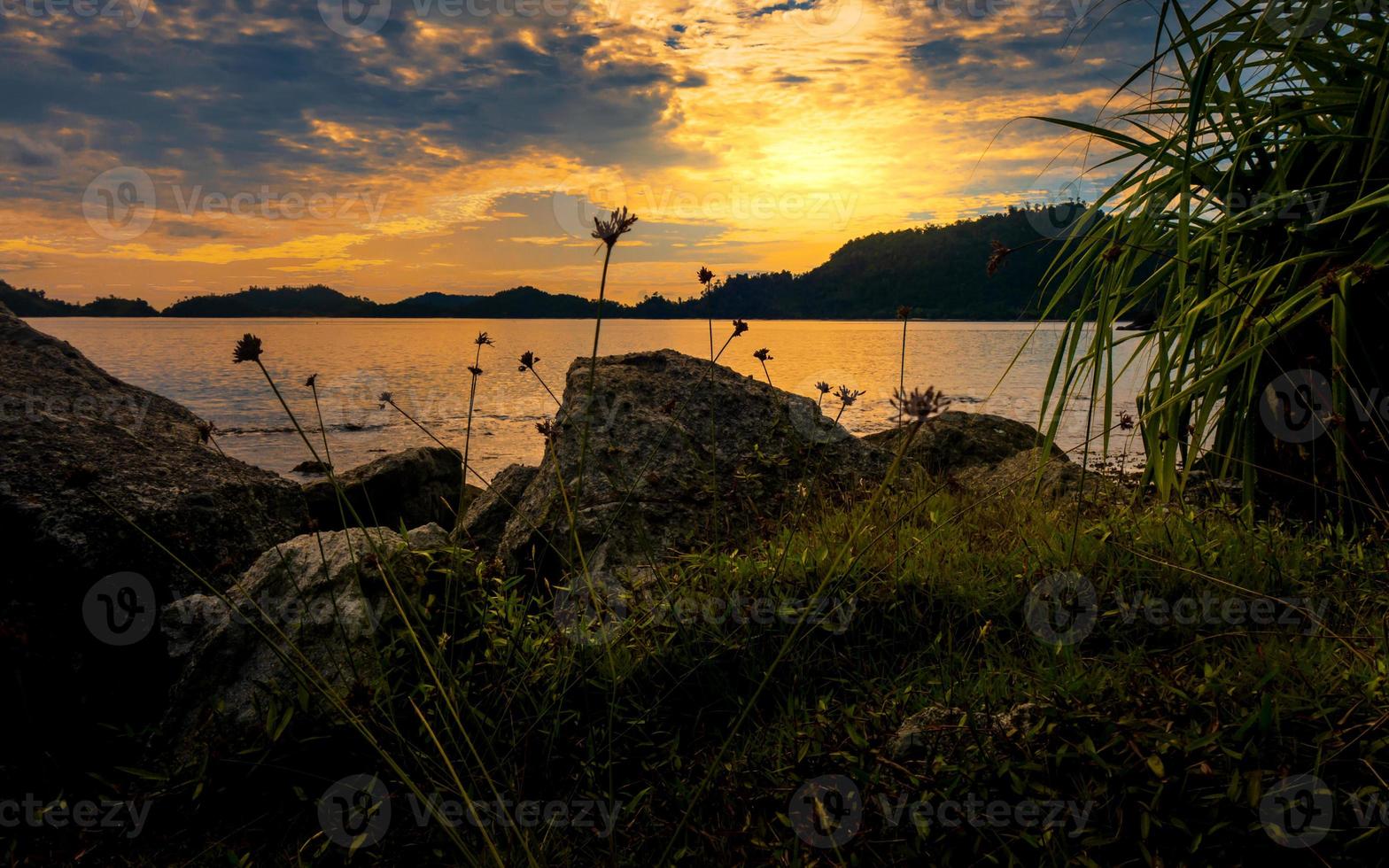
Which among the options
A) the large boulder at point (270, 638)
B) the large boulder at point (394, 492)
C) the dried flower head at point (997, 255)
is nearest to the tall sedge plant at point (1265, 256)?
the dried flower head at point (997, 255)

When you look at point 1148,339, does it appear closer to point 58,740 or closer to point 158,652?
point 158,652

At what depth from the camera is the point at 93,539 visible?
315 cm

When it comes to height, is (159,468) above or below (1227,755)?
above

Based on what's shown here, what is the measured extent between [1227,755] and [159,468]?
447cm

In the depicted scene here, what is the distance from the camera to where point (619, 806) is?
2117 mm

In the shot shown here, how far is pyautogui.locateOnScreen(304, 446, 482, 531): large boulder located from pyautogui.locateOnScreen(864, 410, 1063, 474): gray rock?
4.01 metres

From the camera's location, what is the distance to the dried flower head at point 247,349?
2.08 meters

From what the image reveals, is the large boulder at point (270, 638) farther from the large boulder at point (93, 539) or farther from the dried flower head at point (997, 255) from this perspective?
the dried flower head at point (997, 255)

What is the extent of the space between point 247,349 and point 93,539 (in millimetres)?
1785

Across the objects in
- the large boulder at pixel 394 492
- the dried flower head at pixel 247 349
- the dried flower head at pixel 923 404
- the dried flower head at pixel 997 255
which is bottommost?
the large boulder at pixel 394 492

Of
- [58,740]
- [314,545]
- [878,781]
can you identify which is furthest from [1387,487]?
[58,740]

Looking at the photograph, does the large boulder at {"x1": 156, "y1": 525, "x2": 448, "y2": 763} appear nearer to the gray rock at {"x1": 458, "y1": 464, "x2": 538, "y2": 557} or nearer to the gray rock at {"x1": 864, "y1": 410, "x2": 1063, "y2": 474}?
the gray rock at {"x1": 458, "y1": 464, "x2": 538, "y2": 557}

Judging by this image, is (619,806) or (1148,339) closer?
(619,806)

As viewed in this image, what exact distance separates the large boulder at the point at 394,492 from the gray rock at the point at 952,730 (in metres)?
5.13
